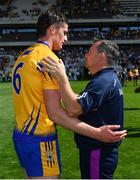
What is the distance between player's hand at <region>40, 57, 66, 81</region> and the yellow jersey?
0.04 m

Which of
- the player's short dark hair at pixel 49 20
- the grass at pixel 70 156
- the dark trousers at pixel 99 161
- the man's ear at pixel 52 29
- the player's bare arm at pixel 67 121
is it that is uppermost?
the player's short dark hair at pixel 49 20

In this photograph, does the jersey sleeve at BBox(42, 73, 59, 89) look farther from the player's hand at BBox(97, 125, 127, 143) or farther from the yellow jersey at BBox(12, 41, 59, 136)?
the player's hand at BBox(97, 125, 127, 143)

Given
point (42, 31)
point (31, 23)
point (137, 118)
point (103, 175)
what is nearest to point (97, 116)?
point (103, 175)

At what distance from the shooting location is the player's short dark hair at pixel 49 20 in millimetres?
3611

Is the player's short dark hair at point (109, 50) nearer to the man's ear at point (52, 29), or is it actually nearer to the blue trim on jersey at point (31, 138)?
the man's ear at point (52, 29)

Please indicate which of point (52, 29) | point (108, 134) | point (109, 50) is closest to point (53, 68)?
point (52, 29)

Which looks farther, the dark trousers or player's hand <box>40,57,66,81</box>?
the dark trousers

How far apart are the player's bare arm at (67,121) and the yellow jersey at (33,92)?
0.06 m

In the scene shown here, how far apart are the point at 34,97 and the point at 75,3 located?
64.0 metres

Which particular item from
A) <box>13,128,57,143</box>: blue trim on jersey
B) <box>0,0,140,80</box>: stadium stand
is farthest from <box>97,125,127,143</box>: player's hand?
<box>0,0,140,80</box>: stadium stand

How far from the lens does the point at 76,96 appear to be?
11.7 feet

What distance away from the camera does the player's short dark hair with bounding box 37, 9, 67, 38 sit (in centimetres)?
361

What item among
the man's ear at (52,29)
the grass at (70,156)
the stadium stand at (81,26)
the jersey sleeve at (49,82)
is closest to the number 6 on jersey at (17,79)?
the jersey sleeve at (49,82)

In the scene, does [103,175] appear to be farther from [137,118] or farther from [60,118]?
[137,118]
